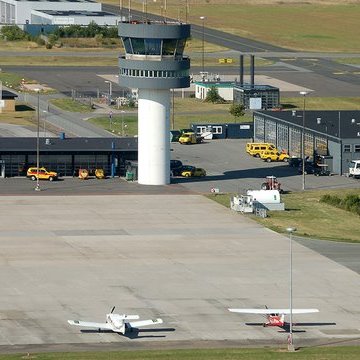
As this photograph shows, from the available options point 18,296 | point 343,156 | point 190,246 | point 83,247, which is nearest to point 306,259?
point 190,246

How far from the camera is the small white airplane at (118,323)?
3937 inches

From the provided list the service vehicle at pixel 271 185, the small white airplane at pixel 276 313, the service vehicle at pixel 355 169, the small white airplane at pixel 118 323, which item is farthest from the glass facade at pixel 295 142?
the small white airplane at pixel 118 323

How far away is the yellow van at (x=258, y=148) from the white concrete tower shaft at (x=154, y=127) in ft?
87.5

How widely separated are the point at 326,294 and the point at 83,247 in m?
26.3

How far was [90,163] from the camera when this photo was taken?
17625cm

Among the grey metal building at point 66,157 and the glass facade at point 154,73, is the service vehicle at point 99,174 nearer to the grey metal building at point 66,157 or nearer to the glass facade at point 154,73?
the grey metal building at point 66,157

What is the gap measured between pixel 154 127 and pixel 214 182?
35.2ft

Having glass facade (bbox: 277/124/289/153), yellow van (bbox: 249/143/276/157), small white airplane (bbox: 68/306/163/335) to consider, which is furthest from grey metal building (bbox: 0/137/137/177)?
small white airplane (bbox: 68/306/163/335)

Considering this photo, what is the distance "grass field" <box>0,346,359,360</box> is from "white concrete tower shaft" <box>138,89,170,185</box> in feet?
232

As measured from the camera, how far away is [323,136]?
18375 centimetres

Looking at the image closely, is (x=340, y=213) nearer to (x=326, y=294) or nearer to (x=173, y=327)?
(x=326, y=294)

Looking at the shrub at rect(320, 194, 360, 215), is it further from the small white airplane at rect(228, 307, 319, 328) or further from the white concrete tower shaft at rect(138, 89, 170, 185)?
the small white airplane at rect(228, 307, 319, 328)

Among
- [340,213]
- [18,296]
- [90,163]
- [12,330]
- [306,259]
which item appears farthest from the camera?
[90,163]

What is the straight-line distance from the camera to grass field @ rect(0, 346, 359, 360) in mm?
93812
